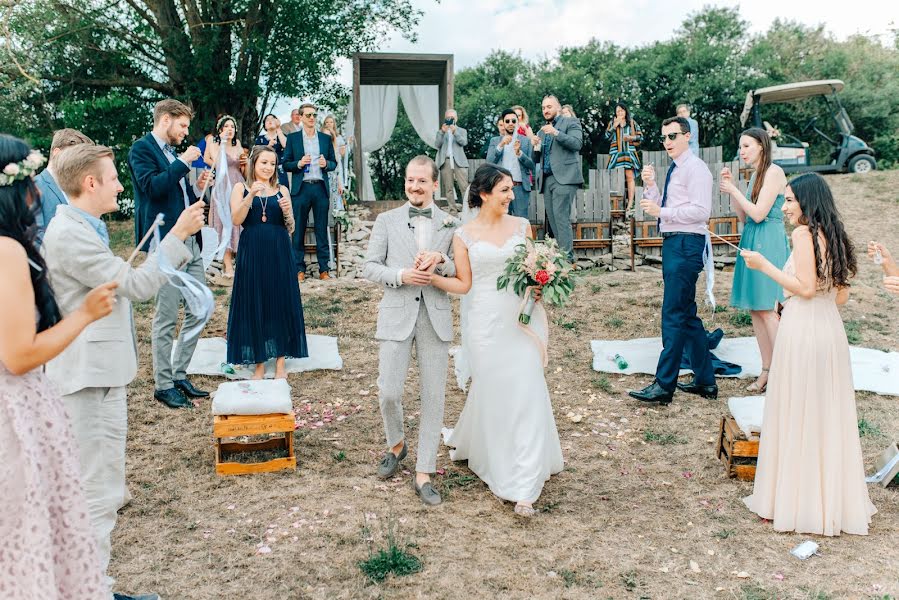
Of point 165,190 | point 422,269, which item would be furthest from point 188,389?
point 422,269

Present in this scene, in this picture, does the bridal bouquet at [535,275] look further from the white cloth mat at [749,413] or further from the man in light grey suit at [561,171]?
the man in light grey suit at [561,171]

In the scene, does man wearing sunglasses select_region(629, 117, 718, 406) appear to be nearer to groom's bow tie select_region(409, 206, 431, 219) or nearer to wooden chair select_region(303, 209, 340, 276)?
groom's bow tie select_region(409, 206, 431, 219)

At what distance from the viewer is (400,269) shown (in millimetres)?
4629

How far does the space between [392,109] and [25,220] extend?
1491cm

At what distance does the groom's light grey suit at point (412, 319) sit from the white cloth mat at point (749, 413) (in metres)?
2.13

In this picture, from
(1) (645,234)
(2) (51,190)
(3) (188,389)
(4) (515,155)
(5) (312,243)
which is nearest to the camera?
(2) (51,190)

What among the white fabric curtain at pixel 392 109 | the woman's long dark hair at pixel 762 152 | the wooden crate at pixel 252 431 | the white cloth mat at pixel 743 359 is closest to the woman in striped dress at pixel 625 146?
the white fabric curtain at pixel 392 109

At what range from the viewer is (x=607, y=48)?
78.5ft

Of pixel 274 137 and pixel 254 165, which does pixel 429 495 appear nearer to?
pixel 254 165

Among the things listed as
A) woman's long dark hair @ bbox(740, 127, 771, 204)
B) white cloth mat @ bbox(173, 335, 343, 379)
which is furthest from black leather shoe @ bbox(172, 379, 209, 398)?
woman's long dark hair @ bbox(740, 127, 771, 204)

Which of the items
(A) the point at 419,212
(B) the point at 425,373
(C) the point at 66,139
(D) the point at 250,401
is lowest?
(D) the point at 250,401

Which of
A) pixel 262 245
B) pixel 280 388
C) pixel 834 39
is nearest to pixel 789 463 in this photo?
pixel 280 388

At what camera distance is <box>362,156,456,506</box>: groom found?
15.4ft

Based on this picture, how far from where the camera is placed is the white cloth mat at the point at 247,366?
7414 mm
